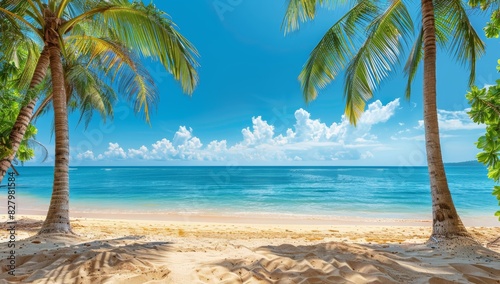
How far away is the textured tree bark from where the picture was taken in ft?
17.6

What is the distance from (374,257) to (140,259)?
2671mm

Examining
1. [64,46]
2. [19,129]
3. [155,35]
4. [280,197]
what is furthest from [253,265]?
[280,197]

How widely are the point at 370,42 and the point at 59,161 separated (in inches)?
258

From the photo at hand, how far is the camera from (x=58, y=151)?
5480 millimetres

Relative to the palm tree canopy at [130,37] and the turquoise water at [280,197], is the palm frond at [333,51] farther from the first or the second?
the turquoise water at [280,197]

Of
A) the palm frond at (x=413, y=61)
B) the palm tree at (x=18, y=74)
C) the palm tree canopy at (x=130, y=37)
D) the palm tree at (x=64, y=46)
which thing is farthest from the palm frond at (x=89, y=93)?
the palm frond at (x=413, y=61)

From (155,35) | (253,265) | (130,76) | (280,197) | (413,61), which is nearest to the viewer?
(253,265)

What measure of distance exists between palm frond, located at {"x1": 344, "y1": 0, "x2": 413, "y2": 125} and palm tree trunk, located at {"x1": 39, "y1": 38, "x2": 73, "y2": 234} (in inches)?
230

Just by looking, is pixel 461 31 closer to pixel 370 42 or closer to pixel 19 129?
pixel 370 42

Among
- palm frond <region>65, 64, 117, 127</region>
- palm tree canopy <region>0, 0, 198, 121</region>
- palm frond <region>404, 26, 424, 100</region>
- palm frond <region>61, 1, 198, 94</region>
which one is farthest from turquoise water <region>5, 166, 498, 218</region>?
palm frond <region>61, 1, 198, 94</region>

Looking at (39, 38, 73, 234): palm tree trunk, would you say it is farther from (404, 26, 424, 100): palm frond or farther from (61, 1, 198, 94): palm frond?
(404, 26, 424, 100): palm frond

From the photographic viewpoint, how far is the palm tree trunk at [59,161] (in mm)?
5363

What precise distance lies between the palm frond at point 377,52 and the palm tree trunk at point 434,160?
2.60 feet

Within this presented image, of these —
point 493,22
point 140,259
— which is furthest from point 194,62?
point 493,22
